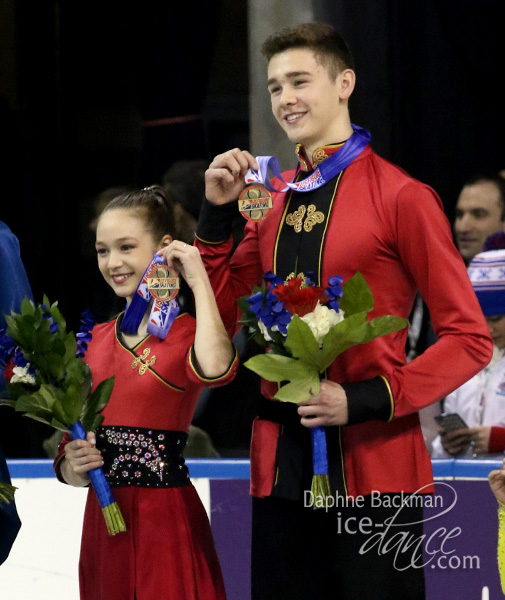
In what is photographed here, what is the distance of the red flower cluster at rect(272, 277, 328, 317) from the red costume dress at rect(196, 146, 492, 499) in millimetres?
169

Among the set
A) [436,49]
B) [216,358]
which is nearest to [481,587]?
[216,358]

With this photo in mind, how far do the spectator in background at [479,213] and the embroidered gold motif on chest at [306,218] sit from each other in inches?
73.4

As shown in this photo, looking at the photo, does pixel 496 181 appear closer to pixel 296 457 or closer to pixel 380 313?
pixel 380 313

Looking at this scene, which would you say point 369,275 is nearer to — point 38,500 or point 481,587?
point 481,587

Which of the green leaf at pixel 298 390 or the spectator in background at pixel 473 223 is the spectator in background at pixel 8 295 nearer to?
the green leaf at pixel 298 390

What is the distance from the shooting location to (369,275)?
97.0 inches

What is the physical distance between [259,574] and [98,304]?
2852mm

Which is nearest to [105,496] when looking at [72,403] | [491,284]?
[72,403]

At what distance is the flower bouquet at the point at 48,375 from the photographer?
2.57m

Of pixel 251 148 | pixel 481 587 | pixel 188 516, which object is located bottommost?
pixel 481 587

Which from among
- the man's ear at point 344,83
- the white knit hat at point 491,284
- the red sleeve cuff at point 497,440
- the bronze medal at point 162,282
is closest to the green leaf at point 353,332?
the bronze medal at point 162,282

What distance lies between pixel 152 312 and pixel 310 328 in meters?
0.59

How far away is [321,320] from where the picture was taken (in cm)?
228

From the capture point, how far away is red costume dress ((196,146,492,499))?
2.37 m
